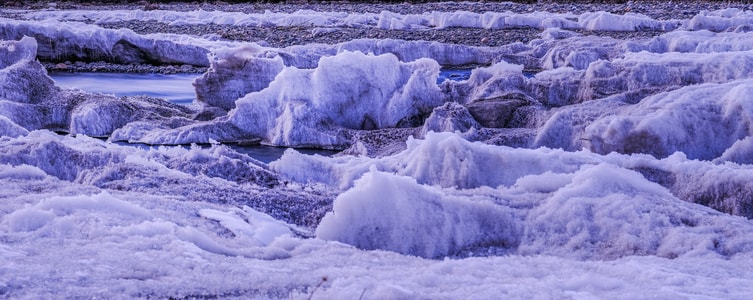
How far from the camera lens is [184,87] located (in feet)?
36.6

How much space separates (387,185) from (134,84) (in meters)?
9.09

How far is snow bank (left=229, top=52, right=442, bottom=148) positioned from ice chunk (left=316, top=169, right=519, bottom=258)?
3.36m

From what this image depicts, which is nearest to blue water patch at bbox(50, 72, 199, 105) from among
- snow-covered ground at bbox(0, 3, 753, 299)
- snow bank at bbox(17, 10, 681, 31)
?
snow-covered ground at bbox(0, 3, 753, 299)

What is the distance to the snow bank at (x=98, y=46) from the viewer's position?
1252 centimetres

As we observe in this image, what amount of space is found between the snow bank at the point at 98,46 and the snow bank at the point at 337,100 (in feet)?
21.9

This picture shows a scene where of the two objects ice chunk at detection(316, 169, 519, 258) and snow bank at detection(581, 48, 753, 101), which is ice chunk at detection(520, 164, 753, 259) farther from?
snow bank at detection(581, 48, 753, 101)

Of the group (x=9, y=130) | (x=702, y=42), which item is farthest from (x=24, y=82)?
(x=702, y=42)

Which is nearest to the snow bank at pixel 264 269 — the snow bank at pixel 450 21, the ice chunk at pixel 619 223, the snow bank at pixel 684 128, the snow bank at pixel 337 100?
the ice chunk at pixel 619 223

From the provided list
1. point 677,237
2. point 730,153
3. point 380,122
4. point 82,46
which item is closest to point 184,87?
point 82,46

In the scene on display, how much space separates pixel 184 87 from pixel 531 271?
927 cm

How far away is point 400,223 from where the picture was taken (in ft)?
10.7

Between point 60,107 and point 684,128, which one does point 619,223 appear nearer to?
point 684,128

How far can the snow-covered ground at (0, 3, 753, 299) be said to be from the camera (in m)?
2.42

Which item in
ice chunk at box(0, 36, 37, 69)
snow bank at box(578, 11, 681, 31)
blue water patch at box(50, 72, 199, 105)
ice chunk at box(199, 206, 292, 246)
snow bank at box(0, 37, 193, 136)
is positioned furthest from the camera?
snow bank at box(578, 11, 681, 31)
